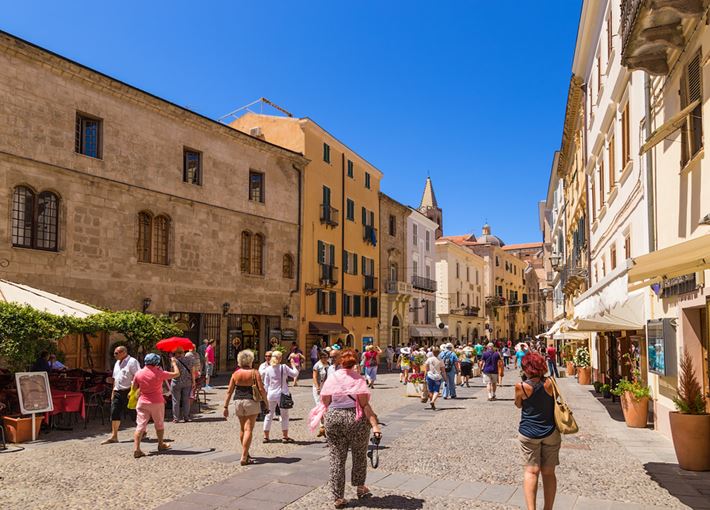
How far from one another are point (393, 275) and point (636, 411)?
32134mm

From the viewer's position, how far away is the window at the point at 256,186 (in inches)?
1121

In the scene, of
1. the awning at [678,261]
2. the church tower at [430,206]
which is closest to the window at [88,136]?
the awning at [678,261]

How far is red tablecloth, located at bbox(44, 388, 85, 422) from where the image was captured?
11602 millimetres

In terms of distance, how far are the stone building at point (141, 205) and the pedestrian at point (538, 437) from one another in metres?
16.2

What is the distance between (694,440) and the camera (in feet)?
26.6

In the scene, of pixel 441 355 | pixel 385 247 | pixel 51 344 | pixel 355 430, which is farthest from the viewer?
pixel 385 247

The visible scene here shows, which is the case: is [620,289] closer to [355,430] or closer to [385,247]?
[355,430]

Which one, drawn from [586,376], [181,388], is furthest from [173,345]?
[586,376]

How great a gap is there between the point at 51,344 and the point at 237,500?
25.7 feet

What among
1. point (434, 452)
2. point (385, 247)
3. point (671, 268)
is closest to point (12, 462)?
point (434, 452)

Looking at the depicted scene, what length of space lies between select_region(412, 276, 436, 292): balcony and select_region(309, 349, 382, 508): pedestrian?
40053 mm

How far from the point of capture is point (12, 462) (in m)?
8.94

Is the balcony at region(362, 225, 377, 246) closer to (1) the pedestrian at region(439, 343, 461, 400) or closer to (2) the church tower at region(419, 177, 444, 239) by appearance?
(1) the pedestrian at region(439, 343, 461, 400)

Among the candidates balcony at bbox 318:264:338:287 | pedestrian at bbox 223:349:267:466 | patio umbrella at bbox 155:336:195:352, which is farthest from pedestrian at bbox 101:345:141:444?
balcony at bbox 318:264:338:287
